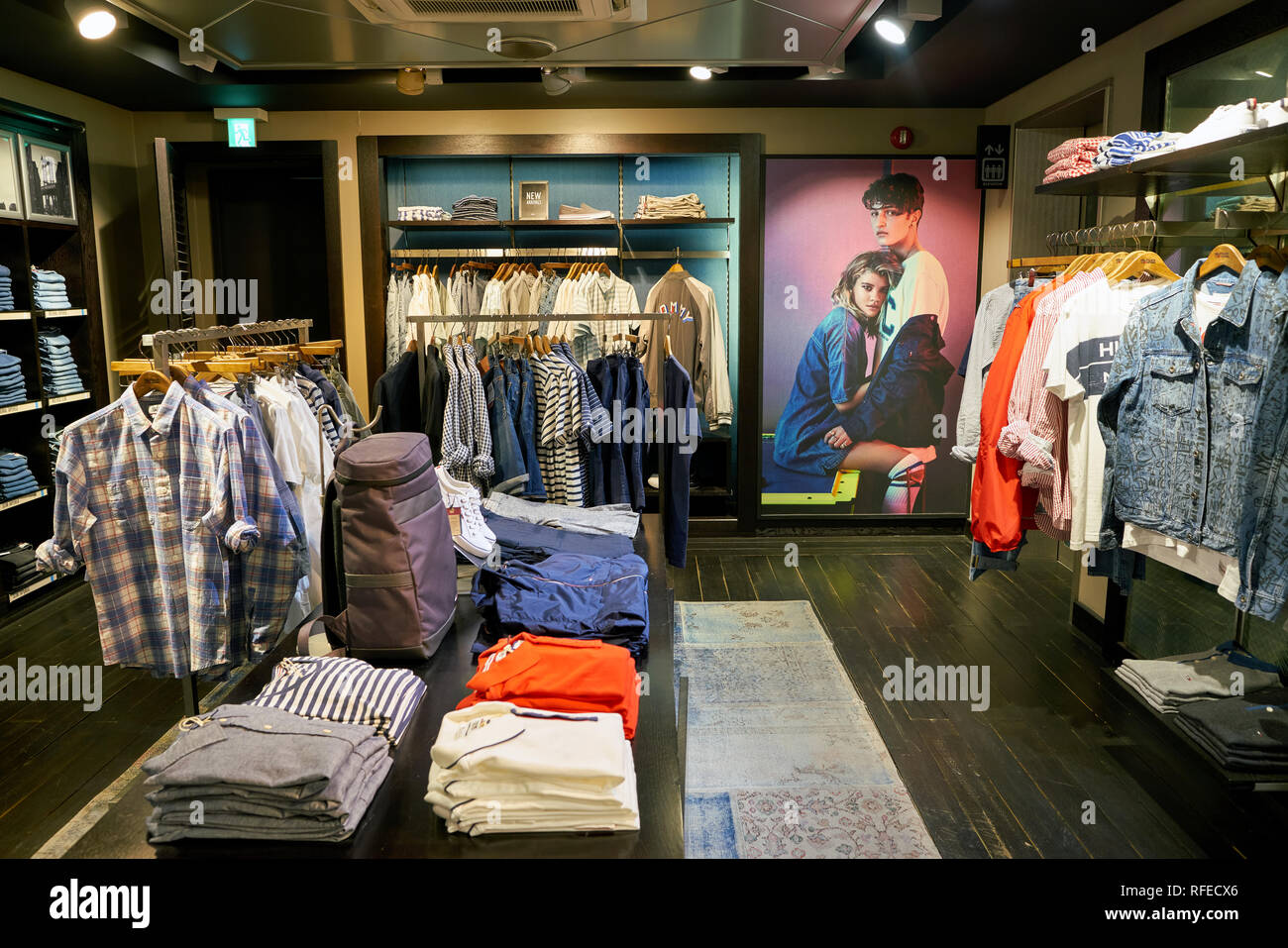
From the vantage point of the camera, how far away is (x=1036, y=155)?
5594mm

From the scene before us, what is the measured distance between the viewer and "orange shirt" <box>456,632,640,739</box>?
1.65 meters

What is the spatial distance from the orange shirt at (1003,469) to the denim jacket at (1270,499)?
981mm

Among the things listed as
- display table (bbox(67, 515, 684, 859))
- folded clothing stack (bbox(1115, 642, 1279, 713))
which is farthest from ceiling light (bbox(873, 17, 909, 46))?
display table (bbox(67, 515, 684, 859))

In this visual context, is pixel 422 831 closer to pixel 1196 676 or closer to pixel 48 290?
pixel 1196 676

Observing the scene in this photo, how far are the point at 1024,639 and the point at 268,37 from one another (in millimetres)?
3874

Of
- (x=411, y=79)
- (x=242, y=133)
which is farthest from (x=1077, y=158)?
(x=242, y=133)

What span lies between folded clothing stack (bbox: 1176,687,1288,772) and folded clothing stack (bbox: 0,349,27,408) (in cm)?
525

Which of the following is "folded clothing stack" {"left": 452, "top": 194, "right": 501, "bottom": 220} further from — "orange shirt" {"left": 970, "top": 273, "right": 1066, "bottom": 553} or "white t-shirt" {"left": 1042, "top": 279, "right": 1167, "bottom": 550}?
"white t-shirt" {"left": 1042, "top": 279, "right": 1167, "bottom": 550}

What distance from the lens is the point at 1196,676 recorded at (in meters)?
3.12

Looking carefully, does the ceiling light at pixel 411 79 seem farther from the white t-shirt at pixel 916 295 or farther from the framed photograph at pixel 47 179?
the white t-shirt at pixel 916 295

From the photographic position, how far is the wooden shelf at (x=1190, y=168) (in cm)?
270

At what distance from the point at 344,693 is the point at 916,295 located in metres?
5.14
